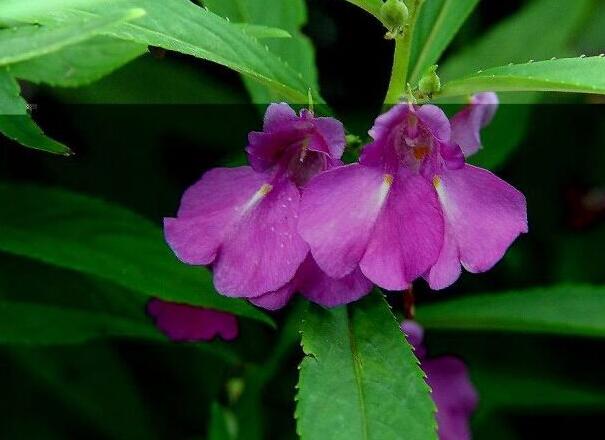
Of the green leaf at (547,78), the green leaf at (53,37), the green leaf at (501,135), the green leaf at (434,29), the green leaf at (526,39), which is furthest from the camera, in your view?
the green leaf at (526,39)

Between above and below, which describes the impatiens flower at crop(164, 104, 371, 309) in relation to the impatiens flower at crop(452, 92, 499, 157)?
below

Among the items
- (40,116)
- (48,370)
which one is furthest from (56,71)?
(48,370)

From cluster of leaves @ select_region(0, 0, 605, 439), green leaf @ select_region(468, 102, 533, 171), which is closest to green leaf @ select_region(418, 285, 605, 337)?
cluster of leaves @ select_region(0, 0, 605, 439)

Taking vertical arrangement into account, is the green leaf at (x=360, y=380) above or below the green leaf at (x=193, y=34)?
below

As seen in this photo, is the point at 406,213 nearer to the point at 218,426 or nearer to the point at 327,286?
the point at 327,286

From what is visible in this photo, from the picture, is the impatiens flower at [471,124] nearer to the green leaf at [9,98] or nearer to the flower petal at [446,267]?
the flower petal at [446,267]

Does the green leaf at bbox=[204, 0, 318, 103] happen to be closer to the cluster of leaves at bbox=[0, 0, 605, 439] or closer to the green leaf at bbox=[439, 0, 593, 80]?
the cluster of leaves at bbox=[0, 0, 605, 439]

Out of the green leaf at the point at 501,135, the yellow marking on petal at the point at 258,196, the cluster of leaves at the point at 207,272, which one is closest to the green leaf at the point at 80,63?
the cluster of leaves at the point at 207,272
